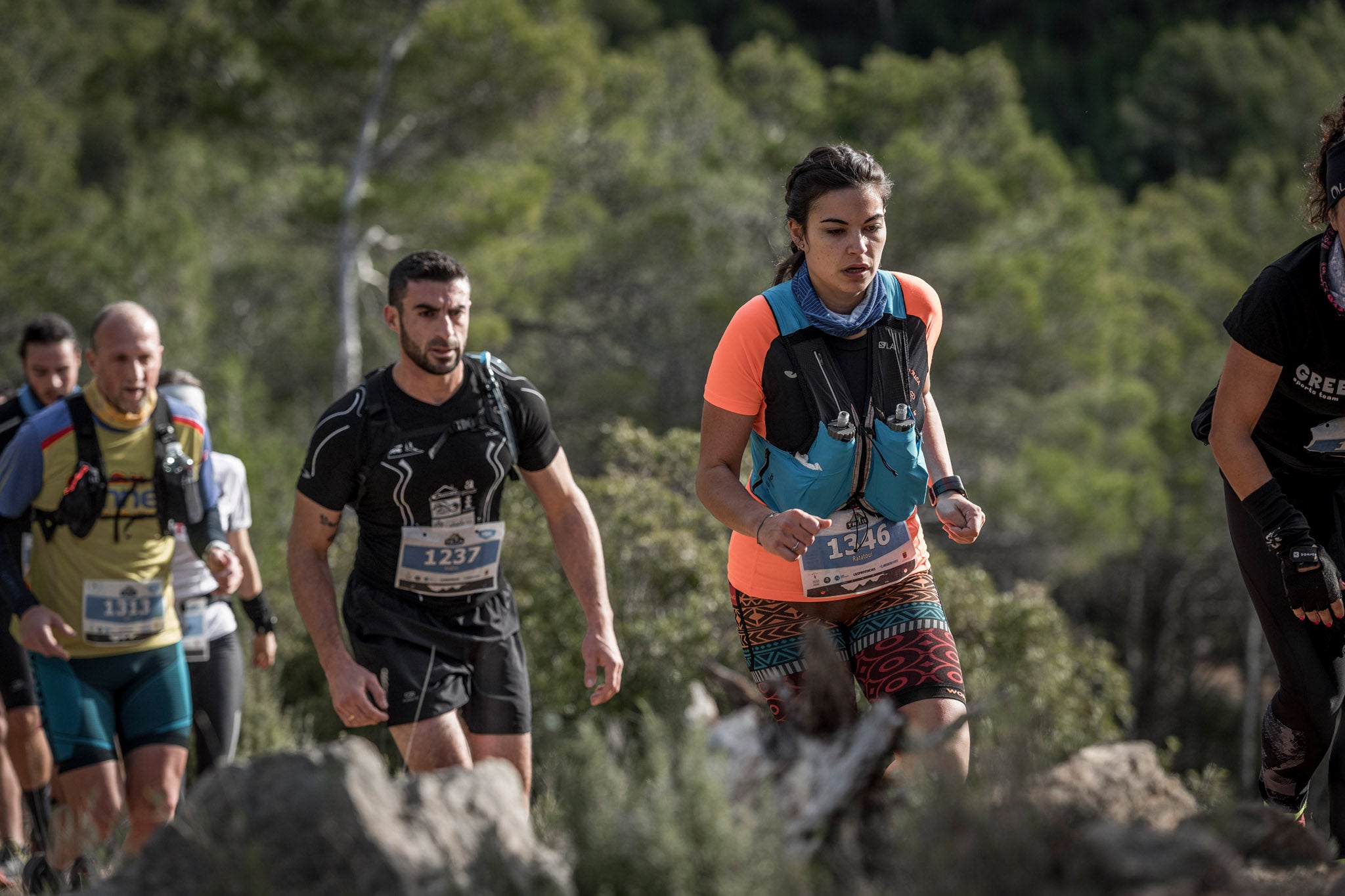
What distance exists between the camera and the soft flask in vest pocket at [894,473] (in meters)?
3.53

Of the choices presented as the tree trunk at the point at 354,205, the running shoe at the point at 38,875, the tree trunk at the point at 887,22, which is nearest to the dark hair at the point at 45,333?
the running shoe at the point at 38,875

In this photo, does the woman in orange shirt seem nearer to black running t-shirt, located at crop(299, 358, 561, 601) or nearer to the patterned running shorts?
the patterned running shorts

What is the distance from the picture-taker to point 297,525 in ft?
12.9

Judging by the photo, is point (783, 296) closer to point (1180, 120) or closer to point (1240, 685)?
point (1240, 685)

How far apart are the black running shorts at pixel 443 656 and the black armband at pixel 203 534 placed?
2.75ft

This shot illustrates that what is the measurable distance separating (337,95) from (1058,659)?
14.1m

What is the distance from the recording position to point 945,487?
143 inches

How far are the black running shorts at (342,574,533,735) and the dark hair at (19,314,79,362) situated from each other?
8.41 ft

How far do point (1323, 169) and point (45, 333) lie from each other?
5086mm

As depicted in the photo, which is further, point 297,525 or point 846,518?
point 297,525

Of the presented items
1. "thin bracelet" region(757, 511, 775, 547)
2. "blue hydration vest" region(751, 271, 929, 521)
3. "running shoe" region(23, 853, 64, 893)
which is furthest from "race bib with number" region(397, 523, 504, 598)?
"running shoe" region(23, 853, 64, 893)

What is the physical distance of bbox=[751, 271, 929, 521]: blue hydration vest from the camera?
11.4 feet

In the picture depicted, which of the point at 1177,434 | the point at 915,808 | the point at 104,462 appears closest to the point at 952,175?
the point at 1177,434

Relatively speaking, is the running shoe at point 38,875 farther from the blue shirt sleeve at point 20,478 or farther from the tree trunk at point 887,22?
the tree trunk at point 887,22
